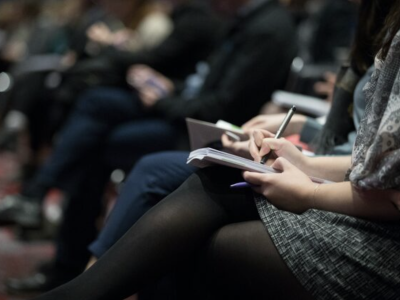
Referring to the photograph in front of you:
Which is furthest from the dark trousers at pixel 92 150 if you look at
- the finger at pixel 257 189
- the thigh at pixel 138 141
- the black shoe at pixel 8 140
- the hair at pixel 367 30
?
the black shoe at pixel 8 140

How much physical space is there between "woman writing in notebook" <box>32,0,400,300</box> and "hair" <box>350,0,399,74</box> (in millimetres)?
338

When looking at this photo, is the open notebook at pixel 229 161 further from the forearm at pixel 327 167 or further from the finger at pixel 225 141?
the finger at pixel 225 141

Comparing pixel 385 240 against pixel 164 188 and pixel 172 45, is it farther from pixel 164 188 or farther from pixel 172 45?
pixel 172 45

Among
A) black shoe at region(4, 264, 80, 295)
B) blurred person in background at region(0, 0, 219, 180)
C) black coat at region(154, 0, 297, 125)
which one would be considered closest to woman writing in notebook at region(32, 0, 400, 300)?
black coat at region(154, 0, 297, 125)

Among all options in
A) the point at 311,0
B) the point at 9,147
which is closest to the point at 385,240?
the point at 311,0

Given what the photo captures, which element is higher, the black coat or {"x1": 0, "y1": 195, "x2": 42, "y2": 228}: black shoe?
the black coat

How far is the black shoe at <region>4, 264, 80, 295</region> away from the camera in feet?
8.62

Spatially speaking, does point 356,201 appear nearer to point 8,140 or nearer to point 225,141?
point 225,141

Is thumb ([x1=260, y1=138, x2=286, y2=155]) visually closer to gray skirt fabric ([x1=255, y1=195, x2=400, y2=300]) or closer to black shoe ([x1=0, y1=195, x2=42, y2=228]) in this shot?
gray skirt fabric ([x1=255, y1=195, x2=400, y2=300])

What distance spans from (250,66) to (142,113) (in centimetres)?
65

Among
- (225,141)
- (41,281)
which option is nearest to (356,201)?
(225,141)

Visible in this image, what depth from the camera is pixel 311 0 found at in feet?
15.4

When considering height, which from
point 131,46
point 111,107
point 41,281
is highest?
point 131,46

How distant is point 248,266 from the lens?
137 centimetres
